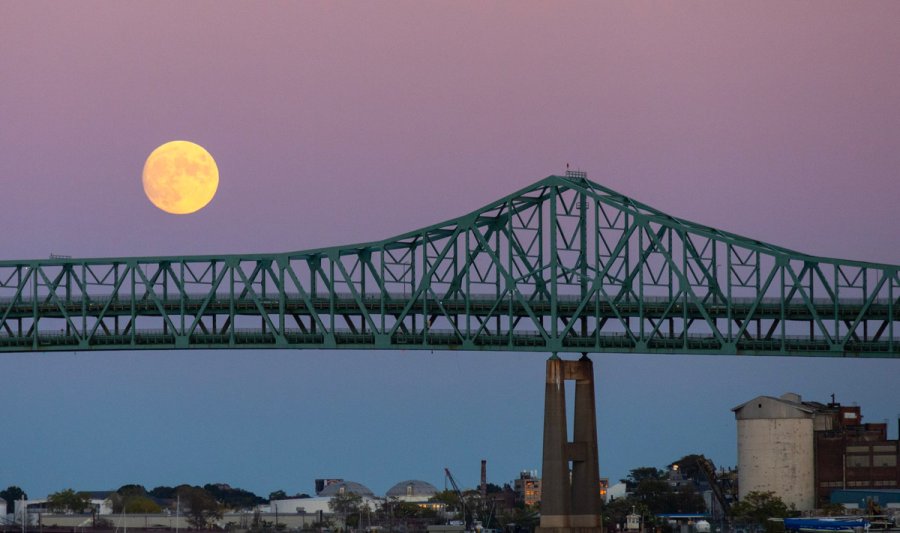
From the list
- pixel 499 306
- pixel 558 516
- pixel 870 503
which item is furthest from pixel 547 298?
pixel 870 503

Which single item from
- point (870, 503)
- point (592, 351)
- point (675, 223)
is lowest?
point (870, 503)

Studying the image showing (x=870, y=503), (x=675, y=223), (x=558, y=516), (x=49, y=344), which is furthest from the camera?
(x=870, y=503)

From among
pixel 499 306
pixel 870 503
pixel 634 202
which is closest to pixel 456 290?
pixel 499 306

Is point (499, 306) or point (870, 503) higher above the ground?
point (499, 306)

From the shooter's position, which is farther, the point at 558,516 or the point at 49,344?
the point at 49,344

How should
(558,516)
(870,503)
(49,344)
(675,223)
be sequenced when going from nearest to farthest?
(558,516)
(675,223)
(49,344)
(870,503)

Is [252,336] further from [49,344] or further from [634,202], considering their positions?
[634,202]

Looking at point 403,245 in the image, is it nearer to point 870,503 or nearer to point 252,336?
point 252,336
